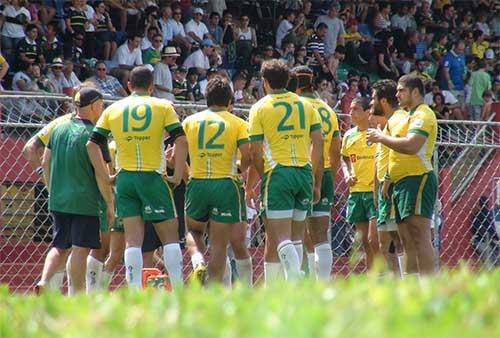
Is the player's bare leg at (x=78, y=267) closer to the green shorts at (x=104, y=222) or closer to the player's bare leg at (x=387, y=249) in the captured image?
the green shorts at (x=104, y=222)

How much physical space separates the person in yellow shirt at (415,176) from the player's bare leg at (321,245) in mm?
1059

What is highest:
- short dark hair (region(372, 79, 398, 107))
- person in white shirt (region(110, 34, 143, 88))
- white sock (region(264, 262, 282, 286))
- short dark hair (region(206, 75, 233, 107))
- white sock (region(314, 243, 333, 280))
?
short dark hair (region(206, 75, 233, 107))

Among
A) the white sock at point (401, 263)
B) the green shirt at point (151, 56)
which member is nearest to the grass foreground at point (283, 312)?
the white sock at point (401, 263)

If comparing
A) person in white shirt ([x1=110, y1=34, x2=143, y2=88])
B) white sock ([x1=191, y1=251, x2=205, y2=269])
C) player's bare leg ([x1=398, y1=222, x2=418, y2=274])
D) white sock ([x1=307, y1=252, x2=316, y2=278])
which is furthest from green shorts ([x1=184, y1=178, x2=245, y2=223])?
person in white shirt ([x1=110, y1=34, x2=143, y2=88])

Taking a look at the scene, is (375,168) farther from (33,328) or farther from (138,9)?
(138,9)

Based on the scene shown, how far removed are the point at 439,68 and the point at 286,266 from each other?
1710cm

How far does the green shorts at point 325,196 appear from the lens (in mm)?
11781

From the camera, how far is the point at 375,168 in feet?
38.8

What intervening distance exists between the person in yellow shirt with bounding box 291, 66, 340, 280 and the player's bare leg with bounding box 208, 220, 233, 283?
1531 mm

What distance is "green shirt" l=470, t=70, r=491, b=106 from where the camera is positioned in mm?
24859

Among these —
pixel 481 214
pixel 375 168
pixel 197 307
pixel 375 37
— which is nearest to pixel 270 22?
pixel 375 37

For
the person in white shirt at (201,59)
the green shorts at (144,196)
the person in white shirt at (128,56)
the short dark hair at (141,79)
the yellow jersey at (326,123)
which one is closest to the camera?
the green shorts at (144,196)

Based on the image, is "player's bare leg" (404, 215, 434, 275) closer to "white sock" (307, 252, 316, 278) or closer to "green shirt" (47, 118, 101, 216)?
"white sock" (307, 252, 316, 278)

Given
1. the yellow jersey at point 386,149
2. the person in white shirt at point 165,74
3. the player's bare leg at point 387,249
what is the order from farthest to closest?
the person in white shirt at point 165,74, the player's bare leg at point 387,249, the yellow jersey at point 386,149
